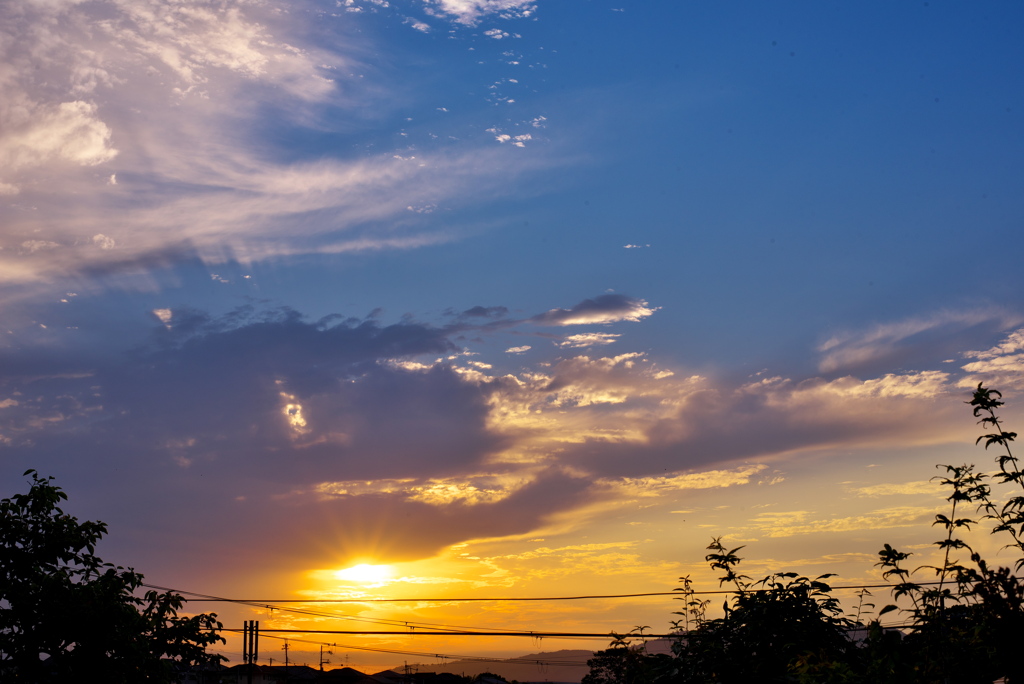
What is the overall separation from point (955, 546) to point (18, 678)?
1956 cm

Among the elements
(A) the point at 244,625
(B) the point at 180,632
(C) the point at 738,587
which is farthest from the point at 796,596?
(A) the point at 244,625

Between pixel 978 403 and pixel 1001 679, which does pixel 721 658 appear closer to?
pixel 1001 679

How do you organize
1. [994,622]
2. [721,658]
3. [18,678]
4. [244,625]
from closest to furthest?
[994,622], [721,658], [18,678], [244,625]

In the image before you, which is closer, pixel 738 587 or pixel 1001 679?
pixel 1001 679

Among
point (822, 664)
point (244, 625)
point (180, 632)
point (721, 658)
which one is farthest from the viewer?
point (244, 625)

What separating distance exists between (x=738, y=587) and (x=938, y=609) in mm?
2303

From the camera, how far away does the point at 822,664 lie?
7285 mm

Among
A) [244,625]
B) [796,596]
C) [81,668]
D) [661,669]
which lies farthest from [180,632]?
[244,625]

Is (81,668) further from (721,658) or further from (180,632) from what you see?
(721,658)

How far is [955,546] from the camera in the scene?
6.91m

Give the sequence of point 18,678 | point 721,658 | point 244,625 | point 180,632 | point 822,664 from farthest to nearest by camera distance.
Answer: point 244,625 < point 180,632 < point 18,678 < point 721,658 < point 822,664

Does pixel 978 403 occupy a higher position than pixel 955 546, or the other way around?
pixel 978 403

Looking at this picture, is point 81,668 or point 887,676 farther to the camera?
point 81,668

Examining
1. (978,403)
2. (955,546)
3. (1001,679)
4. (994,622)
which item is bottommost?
(1001,679)
